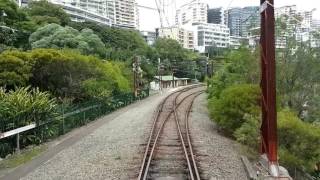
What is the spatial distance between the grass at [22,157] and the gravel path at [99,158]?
95 centimetres

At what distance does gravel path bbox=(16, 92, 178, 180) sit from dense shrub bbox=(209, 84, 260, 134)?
405 cm

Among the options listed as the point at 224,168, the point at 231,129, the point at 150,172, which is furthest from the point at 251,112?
the point at 150,172

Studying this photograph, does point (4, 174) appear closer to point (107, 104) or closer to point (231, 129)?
point (231, 129)

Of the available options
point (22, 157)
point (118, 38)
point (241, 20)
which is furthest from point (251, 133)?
point (118, 38)

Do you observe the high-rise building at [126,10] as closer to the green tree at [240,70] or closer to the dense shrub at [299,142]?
the green tree at [240,70]

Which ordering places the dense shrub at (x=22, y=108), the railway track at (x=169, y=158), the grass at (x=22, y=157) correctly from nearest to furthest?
the railway track at (x=169, y=158) < the grass at (x=22, y=157) < the dense shrub at (x=22, y=108)

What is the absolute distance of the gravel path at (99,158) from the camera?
13758mm

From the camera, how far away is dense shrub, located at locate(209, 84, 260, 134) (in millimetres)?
23281

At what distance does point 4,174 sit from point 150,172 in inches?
177

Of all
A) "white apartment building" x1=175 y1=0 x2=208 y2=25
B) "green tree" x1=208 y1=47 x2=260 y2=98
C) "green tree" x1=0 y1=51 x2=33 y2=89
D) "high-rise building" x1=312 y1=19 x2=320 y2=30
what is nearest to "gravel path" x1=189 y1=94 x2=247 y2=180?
"green tree" x1=208 y1=47 x2=260 y2=98

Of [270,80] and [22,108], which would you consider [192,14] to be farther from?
[270,80]

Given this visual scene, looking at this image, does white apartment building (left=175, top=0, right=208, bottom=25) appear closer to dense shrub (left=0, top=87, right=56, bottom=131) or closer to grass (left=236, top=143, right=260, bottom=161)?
dense shrub (left=0, top=87, right=56, bottom=131)

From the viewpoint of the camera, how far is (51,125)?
23.3 metres

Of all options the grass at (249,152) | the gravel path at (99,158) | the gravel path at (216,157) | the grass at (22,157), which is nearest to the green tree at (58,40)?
the gravel path at (99,158)
